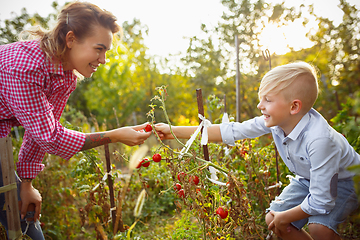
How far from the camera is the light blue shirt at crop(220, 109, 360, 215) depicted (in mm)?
1233

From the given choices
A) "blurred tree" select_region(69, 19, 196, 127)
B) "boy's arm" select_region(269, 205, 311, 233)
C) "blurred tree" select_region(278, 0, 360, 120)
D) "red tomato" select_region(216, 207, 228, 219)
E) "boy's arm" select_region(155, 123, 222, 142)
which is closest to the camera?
"red tomato" select_region(216, 207, 228, 219)

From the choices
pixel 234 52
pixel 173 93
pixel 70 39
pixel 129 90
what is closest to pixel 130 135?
pixel 70 39

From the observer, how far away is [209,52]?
224 inches

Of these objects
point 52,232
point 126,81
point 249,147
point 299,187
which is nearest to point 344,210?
point 299,187

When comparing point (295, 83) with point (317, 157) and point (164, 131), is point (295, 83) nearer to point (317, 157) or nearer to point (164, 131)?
point (317, 157)

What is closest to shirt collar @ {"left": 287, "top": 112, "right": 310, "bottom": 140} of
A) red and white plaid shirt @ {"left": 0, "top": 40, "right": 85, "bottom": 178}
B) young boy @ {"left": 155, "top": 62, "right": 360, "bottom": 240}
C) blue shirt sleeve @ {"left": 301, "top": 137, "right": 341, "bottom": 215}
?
young boy @ {"left": 155, "top": 62, "right": 360, "bottom": 240}

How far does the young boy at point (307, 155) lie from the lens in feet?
4.09

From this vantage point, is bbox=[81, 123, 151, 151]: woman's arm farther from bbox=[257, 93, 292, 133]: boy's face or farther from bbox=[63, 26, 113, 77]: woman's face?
bbox=[257, 93, 292, 133]: boy's face

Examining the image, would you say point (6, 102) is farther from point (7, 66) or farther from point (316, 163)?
point (316, 163)

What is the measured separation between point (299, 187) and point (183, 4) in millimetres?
5944

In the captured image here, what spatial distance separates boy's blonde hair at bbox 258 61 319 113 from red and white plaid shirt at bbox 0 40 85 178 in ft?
3.63

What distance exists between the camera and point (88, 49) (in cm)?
151

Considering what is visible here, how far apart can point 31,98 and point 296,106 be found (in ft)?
4.54

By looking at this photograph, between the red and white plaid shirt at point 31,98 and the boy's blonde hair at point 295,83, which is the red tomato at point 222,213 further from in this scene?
the red and white plaid shirt at point 31,98
